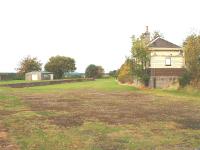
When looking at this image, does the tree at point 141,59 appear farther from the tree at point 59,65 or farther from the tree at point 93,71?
the tree at point 93,71

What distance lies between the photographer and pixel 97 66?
135 metres

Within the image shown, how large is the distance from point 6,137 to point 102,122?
4745 mm

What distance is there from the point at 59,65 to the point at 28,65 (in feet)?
33.3

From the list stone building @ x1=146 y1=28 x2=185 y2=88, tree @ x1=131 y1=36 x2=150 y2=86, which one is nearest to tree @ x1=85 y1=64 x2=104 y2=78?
tree @ x1=131 y1=36 x2=150 y2=86

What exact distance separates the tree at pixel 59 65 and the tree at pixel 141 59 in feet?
242

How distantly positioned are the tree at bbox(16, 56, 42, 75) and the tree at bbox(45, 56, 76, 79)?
3.91 meters

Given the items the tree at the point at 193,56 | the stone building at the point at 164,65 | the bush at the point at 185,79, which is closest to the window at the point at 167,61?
the stone building at the point at 164,65

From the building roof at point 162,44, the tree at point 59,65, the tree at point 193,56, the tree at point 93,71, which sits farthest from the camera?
the tree at point 93,71

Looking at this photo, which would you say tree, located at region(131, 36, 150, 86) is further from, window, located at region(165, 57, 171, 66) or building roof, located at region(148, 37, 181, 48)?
window, located at region(165, 57, 171, 66)

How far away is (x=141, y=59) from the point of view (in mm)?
50281

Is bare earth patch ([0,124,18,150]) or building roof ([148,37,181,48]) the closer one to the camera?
bare earth patch ([0,124,18,150])

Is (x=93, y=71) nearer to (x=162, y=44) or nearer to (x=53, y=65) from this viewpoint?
(x=53, y=65)

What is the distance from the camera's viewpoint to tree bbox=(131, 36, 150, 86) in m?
49.8

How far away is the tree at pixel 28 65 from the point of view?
126 metres
